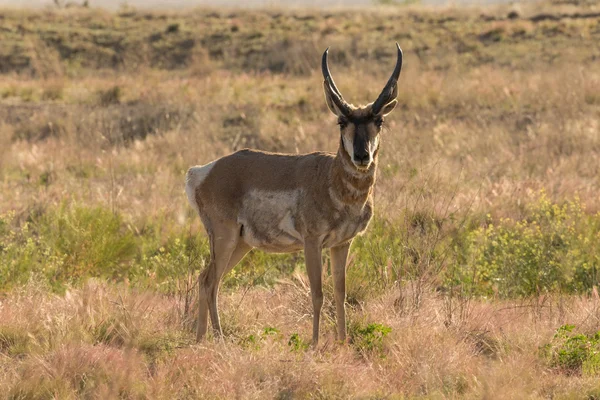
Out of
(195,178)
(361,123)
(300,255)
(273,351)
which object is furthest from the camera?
(300,255)

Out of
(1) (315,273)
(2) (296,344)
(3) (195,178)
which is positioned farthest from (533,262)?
(3) (195,178)

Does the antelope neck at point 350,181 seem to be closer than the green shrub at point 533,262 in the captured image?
Yes

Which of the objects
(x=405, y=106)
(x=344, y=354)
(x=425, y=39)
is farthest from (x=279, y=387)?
(x=425, y=39)

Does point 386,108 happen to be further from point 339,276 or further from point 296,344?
point 296,344

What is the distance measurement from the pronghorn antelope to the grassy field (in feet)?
1.63

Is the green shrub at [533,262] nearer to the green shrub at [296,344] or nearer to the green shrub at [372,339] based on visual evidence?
the green shrub at [372,339]

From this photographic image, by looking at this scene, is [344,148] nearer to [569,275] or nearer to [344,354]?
[344,354]

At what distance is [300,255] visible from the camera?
10.7 metres

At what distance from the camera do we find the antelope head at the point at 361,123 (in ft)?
21.6

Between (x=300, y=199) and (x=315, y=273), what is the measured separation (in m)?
0.58

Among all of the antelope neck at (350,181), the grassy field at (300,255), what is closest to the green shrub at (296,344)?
the grassy field at (300,255)

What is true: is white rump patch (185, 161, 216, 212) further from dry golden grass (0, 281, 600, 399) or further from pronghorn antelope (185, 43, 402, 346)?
dry golden grass (0, 281, 600, 399)

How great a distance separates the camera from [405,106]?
19.7 meters

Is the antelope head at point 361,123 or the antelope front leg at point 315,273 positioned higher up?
the antelope head at point 361,123
